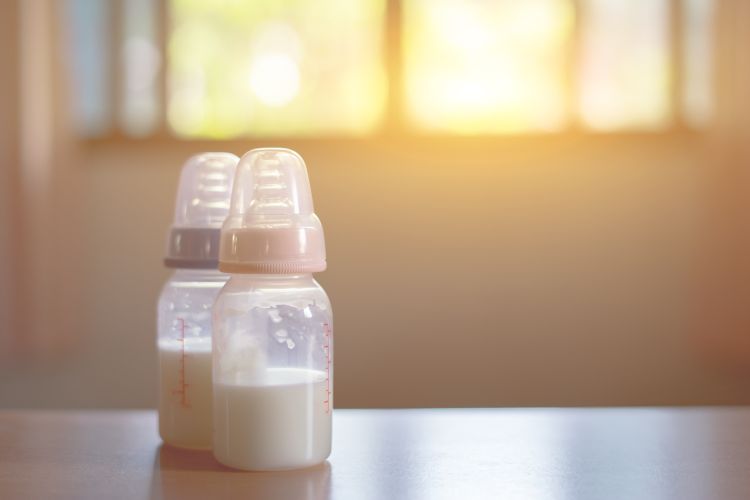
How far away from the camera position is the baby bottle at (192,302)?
2.49 ft

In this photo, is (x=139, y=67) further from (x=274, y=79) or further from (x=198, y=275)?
(x=198, y=275)

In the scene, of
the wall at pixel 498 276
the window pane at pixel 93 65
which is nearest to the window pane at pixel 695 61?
the wall at pixel 498 276

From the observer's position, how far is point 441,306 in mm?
2748

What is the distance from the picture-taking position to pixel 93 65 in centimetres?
288

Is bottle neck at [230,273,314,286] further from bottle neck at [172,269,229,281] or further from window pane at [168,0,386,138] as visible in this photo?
window pane at [168,0,386,138]

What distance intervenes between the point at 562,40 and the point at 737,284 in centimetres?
95

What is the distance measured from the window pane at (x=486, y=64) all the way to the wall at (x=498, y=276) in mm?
93

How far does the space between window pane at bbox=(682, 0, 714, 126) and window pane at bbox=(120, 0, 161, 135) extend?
5.73ft

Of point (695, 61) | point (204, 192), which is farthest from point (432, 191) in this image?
point (204, 192)

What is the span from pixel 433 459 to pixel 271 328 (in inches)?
7.1

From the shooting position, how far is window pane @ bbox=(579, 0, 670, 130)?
9.11ft

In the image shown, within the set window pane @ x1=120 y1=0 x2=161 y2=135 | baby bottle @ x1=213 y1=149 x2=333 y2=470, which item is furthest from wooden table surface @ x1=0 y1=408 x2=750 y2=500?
window pane @ x1=120 y1=0 x2=161 y2=135

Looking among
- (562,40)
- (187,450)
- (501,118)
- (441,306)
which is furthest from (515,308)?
(187,450)

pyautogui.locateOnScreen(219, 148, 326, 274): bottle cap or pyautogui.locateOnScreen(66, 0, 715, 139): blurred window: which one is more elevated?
pyautogui.locateOnScreen(66, 0, 715, 139): blurred window
